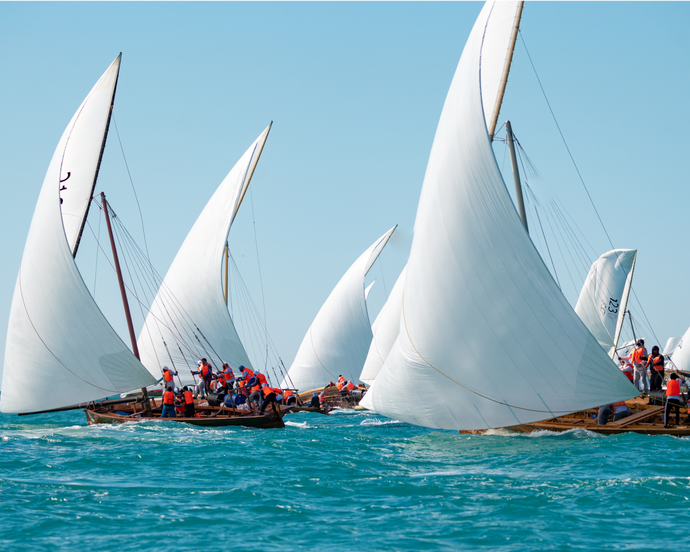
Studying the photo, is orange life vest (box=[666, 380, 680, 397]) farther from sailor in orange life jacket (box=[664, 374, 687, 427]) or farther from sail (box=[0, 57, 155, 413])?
sail (box=[0, 57, 155, 413])

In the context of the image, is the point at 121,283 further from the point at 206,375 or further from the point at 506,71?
the point at 506,71

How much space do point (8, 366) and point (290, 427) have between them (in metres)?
11.4

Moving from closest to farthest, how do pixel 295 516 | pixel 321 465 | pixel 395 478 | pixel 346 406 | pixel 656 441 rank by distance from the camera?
pixel 295 516
pixel 395 478
pixel 321 465
pixel 656 441
pixel 346 406

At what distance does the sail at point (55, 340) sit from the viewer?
25.6 meters

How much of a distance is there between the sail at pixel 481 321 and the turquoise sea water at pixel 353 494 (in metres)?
1.40

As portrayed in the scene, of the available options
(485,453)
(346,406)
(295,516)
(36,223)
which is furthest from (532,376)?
(346,406)

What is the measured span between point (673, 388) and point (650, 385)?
4287 millimetres

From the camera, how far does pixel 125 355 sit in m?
26.1

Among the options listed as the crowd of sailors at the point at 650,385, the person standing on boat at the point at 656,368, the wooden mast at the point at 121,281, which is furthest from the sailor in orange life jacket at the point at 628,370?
the wooden mast at the point at 121,281

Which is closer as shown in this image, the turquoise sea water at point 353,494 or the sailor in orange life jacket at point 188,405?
the turquoise sea water at point 353,494

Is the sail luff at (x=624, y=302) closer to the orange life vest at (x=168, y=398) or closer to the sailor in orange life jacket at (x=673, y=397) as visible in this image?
the sailor in orange life jacket at (x=673, y=397)

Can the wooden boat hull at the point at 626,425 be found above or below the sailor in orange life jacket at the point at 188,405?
above

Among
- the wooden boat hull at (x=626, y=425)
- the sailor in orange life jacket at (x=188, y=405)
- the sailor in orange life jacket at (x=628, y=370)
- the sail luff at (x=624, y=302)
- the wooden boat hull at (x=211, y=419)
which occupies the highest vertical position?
the sail luff at (x=624, y=302)

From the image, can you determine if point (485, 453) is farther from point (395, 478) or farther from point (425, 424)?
point (395, 478)
